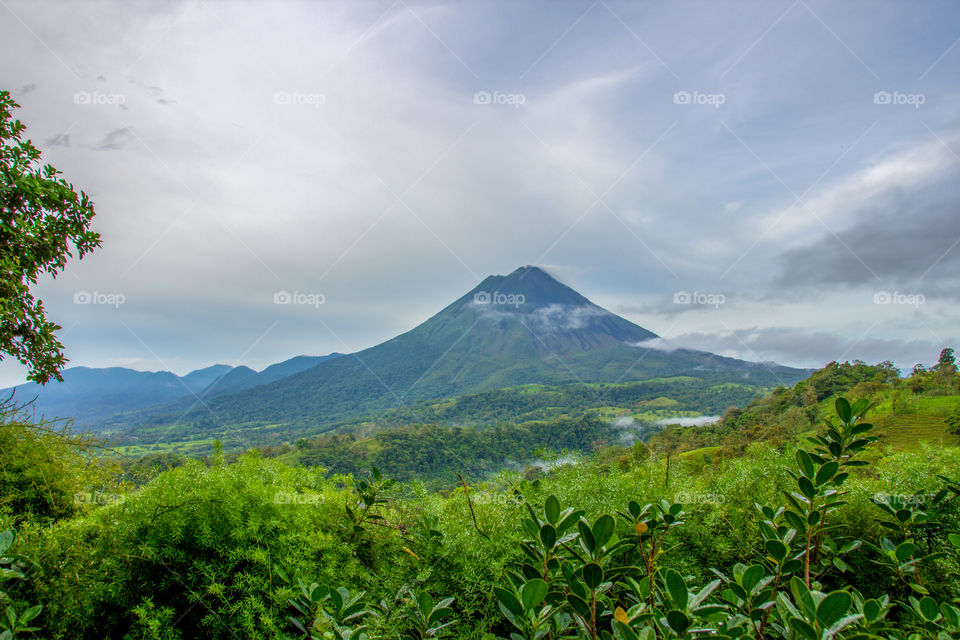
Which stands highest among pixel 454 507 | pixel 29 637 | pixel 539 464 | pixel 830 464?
Answer: pixel 830 464

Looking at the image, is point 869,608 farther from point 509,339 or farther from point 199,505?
point 509,339

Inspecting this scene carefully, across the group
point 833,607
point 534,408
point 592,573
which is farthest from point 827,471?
point 534,408

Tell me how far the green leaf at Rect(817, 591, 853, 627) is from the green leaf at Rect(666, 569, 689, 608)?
0.22 metres

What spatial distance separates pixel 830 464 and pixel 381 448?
188ft

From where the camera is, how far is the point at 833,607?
0.74m

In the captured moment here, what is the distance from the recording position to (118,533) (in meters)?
1.66

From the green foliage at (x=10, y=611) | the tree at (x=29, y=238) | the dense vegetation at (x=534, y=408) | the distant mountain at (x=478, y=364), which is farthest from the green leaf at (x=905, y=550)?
the distant mountain at (x=478, y=364)

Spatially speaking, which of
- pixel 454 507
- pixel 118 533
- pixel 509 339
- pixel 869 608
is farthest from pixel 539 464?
pixel 509 339

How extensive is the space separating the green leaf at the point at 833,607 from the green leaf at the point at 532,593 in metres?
0.49

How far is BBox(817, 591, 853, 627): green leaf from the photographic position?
73 centimetres

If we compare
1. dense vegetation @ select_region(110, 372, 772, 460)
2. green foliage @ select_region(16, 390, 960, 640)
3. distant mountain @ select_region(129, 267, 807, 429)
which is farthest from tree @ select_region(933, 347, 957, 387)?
distant mountain @ select_region(129, 267, 807, 429)

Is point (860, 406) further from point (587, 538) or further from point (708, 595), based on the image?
point (587, 538)

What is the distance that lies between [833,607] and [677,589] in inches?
9.8

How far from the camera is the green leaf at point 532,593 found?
0.85 meters
